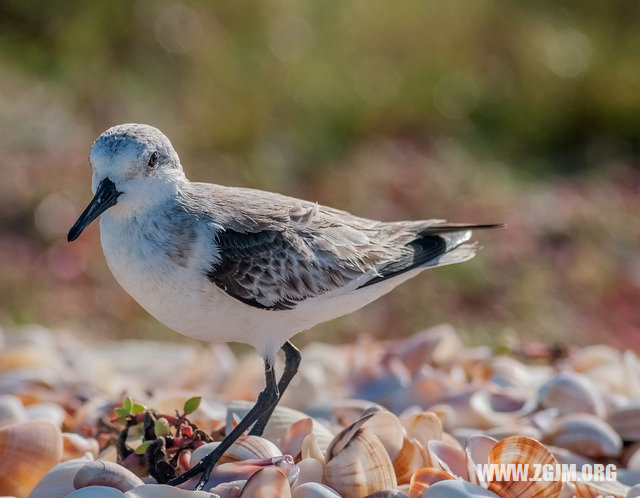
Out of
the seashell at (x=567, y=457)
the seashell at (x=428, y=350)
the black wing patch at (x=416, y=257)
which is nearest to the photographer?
the seashell at (x=567, y=457)

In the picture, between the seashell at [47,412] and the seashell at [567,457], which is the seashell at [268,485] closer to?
the seashell at [567,457]

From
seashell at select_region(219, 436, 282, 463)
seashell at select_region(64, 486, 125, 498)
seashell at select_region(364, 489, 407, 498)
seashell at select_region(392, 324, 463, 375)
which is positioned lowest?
seashell at select_region(64, 486, 125, 498)

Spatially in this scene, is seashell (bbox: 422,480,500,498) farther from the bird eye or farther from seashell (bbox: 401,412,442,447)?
the bird eye

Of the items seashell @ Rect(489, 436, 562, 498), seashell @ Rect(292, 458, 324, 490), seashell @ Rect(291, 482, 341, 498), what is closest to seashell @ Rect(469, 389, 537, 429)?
seashell @ Rect(489, 436, 562, 498)

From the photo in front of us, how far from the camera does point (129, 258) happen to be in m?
3.15

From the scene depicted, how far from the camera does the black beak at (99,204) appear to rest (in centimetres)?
309

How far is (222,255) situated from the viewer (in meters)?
3.26

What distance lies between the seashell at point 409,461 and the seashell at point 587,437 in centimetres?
66

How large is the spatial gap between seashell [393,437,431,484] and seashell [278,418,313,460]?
0.30m

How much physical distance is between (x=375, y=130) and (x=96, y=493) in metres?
6.37

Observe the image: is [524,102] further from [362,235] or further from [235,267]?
[235,267]

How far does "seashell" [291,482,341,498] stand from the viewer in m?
2.88

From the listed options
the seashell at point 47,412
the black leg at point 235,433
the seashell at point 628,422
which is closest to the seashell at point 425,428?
the black leg at point 235,433

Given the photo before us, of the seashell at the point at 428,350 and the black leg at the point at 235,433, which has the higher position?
the seashell at the point at 428,350
